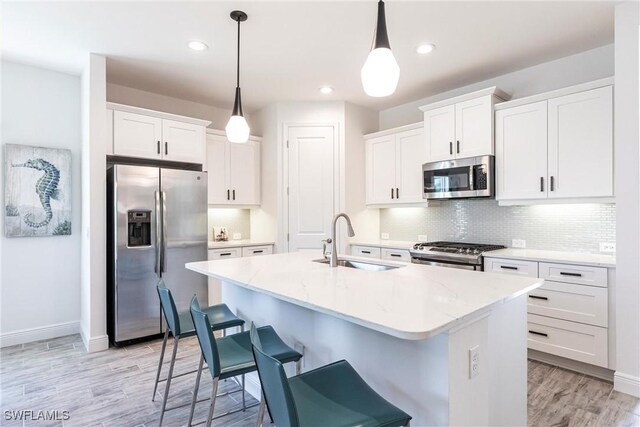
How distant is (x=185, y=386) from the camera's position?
2.58 metres

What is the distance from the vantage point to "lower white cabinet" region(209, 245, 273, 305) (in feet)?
13.2

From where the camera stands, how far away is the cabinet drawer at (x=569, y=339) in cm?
263

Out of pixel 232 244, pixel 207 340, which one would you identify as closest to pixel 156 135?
pixel 232 244

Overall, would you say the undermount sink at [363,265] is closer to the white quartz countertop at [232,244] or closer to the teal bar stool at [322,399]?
the teal bar stool at [322,399]

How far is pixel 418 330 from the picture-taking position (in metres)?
1.08

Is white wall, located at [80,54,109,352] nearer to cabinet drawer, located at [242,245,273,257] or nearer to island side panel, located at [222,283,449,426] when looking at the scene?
cabinet drawer, located at [242,245,273,257]

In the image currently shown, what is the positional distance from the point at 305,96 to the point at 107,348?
343 cm

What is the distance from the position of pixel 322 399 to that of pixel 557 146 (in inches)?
117

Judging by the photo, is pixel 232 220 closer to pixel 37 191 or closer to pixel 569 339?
pixel 37 191

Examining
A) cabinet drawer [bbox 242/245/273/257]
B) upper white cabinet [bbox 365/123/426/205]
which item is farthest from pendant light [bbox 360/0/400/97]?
cabinet drawer [bbox 242/245/273/257]

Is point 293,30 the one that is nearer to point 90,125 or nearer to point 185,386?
point 90,125

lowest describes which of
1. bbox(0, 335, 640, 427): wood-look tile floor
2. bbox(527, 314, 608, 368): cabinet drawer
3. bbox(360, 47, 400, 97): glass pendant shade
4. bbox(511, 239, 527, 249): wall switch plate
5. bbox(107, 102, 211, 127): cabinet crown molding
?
bbox(0, 335, 640, 427): wood-look tile floor

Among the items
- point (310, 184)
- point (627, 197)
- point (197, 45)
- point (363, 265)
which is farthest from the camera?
point (310, 184)

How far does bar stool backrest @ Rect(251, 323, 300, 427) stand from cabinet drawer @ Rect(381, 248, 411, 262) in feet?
9.80
